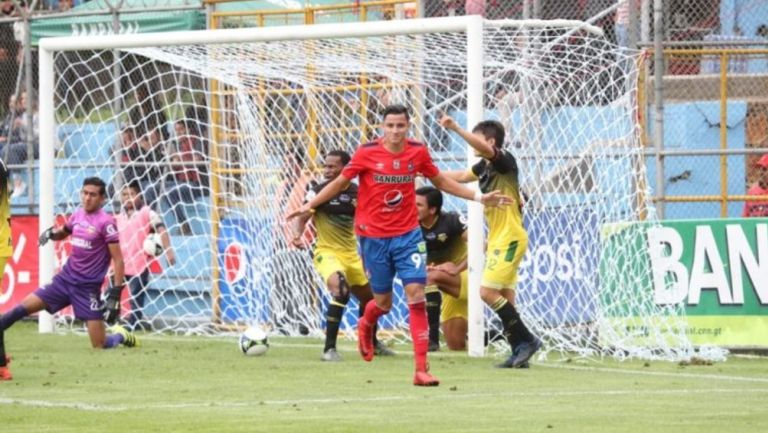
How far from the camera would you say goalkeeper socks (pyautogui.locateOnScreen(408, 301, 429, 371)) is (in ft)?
40.9

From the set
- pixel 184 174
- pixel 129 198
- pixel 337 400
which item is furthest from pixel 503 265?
pixel 184 174

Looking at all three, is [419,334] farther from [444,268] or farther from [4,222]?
[444,268]

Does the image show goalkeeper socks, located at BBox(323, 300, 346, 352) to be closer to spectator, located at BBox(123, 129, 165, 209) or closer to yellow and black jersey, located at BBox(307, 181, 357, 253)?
yellow and black jersey, located at BBox(307, 181, 357, 253)

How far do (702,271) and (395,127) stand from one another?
5009 mm

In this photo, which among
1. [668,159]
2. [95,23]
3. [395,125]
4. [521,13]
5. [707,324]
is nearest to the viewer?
[395,125]

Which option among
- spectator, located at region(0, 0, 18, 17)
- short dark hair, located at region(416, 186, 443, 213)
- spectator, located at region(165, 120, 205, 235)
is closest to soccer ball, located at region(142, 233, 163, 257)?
spectator, located at region(165, 120, 205, 235)

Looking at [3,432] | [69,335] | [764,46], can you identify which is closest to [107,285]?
[69,335]

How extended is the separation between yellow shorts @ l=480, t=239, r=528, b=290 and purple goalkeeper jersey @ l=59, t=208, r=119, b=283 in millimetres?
4149

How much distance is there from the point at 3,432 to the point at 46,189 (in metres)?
9.43

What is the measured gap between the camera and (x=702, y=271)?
16.7 m

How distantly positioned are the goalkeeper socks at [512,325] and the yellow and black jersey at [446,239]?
2.34 m

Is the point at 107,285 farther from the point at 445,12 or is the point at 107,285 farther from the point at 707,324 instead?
the point at 707,324

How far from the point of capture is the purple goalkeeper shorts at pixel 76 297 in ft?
55.8

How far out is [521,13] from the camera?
2002cm
